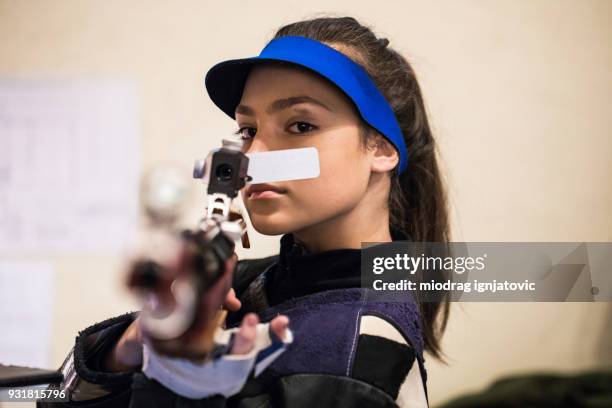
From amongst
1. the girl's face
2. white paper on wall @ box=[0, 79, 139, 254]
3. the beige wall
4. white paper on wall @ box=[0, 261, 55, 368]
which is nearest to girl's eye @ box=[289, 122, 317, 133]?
the girl's face

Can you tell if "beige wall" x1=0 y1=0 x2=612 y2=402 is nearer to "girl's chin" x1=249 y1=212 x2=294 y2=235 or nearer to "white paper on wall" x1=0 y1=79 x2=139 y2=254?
"white paper on wall" x1=0 y1=79 x2=139 y2=254

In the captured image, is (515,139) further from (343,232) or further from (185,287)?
(185,287)

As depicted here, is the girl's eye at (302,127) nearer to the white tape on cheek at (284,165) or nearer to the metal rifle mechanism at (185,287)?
the white tape on cheek at (284,165)

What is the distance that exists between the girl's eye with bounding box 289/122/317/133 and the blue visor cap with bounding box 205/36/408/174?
0.06 meters

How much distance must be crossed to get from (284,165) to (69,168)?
0.90 m

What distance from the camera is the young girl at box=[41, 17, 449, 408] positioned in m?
0.61

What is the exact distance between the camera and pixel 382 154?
0.79 meters

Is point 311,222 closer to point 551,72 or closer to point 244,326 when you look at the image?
point 244,326

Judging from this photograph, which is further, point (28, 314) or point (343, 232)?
point (28, 314)

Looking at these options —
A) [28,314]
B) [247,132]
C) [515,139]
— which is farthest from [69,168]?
[515,139]

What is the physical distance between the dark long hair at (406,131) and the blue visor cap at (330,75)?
0.03m

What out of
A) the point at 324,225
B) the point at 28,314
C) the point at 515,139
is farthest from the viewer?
the point at 28,314

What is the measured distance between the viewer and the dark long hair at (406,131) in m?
0.81

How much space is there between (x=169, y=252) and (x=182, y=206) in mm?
70
